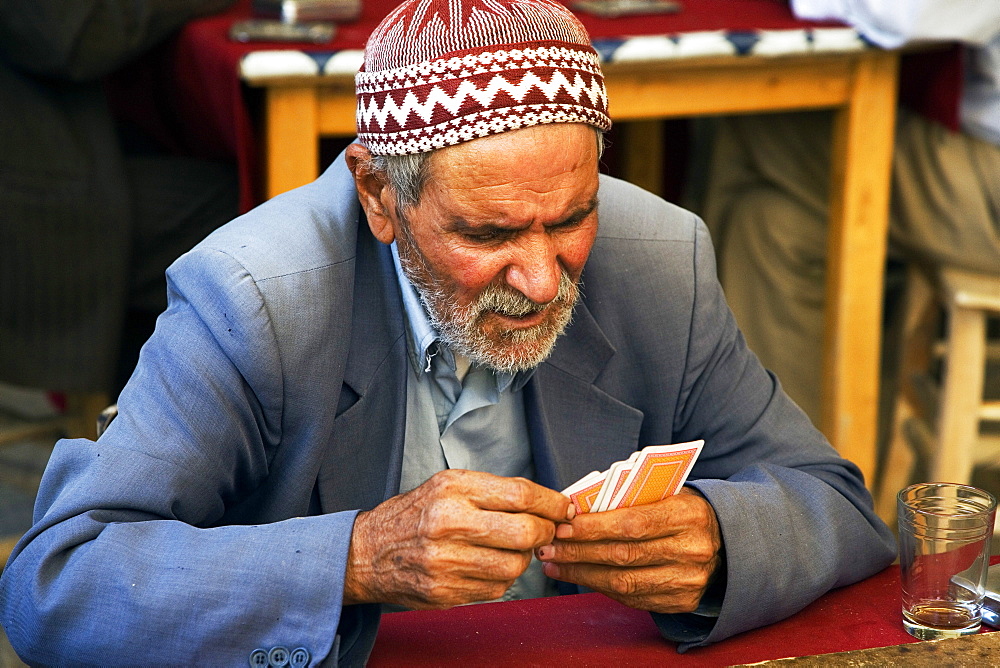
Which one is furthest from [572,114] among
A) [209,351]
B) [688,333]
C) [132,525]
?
[132,525]

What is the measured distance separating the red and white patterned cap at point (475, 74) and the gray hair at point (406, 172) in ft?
0.06

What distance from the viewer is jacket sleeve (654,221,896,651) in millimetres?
1534

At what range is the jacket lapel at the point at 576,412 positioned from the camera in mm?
1896

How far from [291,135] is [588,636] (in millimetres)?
1726

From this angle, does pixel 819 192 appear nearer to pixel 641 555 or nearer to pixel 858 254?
pixel 858 254

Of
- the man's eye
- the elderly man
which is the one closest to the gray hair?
the elderly man

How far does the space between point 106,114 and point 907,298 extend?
2.66 metres

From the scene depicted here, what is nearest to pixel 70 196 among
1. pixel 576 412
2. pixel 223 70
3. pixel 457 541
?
pixel 223 70

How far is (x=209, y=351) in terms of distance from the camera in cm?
163

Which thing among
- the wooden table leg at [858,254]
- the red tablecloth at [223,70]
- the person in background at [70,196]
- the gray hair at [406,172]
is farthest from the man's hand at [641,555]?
the person in background at [70,196]

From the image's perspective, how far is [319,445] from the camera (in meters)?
1.71

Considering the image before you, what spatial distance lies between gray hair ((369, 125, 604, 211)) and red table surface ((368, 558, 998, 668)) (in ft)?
2.08

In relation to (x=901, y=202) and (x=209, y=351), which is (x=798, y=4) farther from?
(x=209, y=351)

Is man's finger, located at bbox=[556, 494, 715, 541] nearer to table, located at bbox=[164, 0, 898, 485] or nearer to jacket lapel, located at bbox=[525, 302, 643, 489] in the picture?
jacket lapel, located at bbox=[525, 302, 643, 489]
